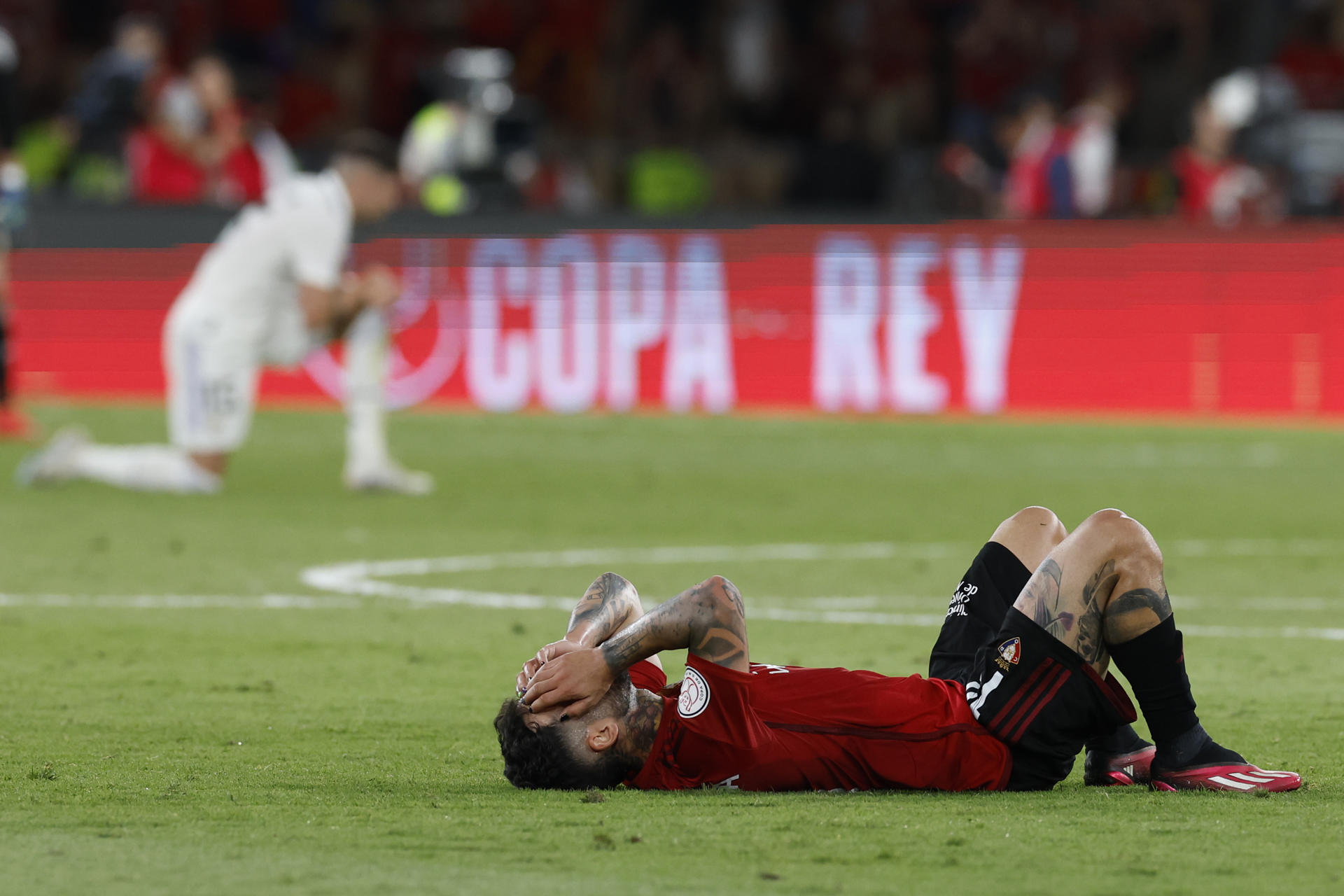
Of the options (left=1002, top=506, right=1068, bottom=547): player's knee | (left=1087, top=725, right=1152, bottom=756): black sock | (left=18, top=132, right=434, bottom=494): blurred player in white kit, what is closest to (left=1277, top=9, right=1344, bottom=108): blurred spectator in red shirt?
(left=18, top=132, right=434, bottom=494): blurred player in white kit

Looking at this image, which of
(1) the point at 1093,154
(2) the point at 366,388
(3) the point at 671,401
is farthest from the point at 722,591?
(1) the point at 1093,154

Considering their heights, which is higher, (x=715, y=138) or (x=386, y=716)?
(x=715, y=138)

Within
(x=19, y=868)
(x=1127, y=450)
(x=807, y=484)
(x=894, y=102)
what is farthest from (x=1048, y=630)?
(x=894, y=102)

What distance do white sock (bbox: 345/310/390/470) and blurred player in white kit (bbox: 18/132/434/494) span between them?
1 cm

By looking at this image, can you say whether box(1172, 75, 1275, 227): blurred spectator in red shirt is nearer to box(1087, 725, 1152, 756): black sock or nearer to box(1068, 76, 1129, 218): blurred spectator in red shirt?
box(1068, 76, 1129, 218): blurred spectator in red shirt

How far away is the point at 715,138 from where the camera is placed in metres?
23.8

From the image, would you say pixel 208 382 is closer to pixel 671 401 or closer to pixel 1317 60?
pixel 671 401

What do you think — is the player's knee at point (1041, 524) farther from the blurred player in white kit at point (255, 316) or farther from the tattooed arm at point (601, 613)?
the blurred player in white kit at point (255, 316)

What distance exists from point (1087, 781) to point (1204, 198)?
47.0 feet

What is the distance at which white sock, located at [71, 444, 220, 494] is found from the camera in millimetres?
12578

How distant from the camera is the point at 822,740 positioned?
520cm

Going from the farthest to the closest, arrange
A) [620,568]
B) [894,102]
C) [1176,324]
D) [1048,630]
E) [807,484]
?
1. [894,102]
2. [1176,324]
3. [807,484]
4. [620,568]
5. [1048,630]

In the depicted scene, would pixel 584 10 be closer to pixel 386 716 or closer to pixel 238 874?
pixel 386 716

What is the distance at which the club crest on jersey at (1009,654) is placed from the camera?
17.2 ft
